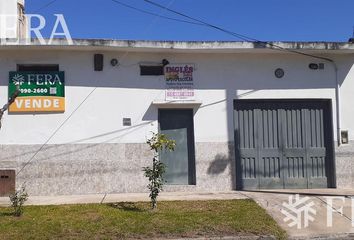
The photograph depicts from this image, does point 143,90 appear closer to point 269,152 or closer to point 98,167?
point 98,167

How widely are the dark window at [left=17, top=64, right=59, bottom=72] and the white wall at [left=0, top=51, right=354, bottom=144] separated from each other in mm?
114

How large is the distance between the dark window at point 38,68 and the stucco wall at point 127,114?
0.12 m

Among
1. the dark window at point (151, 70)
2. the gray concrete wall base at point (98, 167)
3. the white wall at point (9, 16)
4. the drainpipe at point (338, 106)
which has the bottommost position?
the gray concrete wall base at point (98, 167)

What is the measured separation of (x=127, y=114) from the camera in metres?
11.6

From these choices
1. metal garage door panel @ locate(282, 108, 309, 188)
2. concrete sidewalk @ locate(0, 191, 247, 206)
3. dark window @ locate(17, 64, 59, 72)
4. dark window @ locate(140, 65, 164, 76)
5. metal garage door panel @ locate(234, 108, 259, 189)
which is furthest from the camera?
metal garage door panel @ locate(282, 108, 309, 188)

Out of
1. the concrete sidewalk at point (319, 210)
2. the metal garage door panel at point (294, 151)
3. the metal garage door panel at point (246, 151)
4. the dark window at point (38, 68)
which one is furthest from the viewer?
the metal garage door panel at point (294, 151)

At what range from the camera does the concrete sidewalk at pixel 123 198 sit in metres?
10.3

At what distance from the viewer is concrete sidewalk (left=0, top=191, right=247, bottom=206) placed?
1027 centimetres

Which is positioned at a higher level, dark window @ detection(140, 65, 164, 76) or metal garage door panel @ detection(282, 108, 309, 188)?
dark window @ detection(140, 65, 164, 76)

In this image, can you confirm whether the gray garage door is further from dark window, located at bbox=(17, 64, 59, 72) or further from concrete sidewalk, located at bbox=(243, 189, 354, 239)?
dark window, located at bbox=(17, 64, 59, 72)

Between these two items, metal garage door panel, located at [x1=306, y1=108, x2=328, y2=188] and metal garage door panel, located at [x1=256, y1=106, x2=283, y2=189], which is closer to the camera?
metal garage door panel, located at [x1=256, y1=106, x2=283, y2=189]

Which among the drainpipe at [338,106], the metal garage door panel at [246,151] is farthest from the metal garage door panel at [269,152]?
the drainpipe at [338,106]

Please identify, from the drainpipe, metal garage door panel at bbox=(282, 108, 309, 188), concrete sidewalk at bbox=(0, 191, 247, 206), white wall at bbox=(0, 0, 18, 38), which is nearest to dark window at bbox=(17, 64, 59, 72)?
white wall at bbox=(0, 0, 18, 38)

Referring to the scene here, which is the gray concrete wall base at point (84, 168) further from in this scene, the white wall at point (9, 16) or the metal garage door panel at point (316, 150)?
the white wall at point (9, 16)
